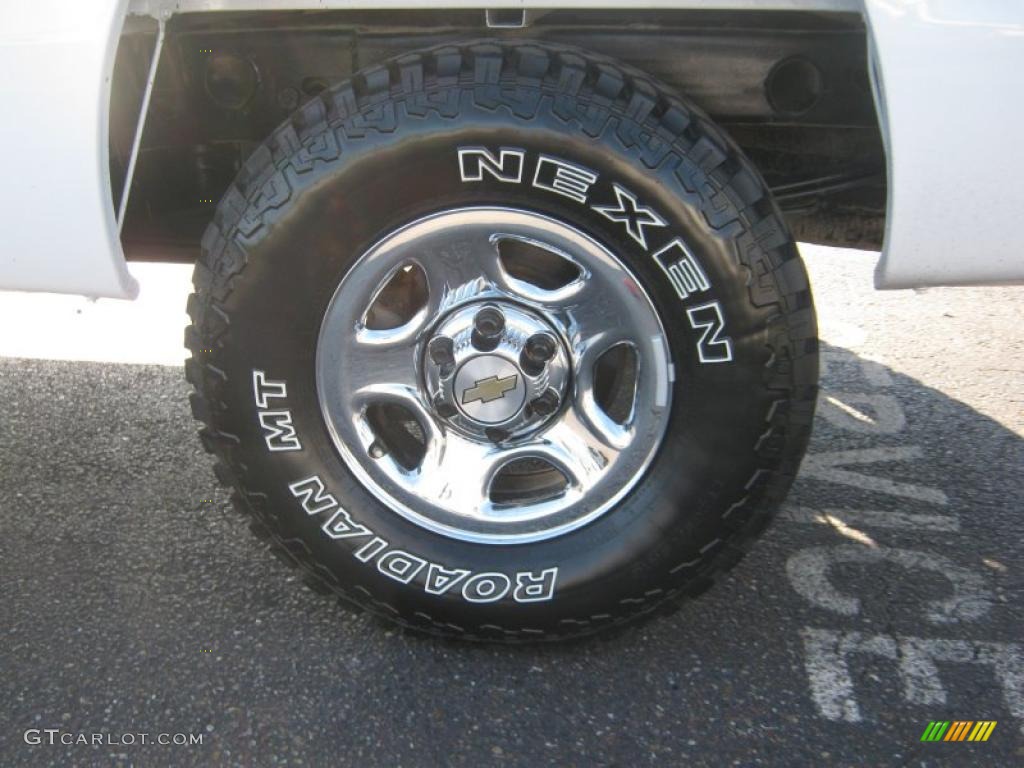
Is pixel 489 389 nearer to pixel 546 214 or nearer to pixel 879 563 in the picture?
pixel 546 214

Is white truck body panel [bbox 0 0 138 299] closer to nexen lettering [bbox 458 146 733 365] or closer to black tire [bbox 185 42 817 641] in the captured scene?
black tire [bbox 185 42 817 641]

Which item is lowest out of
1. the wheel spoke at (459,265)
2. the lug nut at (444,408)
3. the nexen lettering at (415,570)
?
the nexen lettering at (415,570)

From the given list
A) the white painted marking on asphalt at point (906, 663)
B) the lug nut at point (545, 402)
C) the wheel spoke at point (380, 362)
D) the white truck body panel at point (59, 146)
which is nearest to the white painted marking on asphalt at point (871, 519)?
the white painted marking on asphalt at point (906, 663)

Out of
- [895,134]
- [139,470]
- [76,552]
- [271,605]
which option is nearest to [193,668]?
[271,605]

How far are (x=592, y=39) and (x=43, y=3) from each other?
1054 mm

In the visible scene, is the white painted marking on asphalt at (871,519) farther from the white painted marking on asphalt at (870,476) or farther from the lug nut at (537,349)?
the lug nut at (537,349)

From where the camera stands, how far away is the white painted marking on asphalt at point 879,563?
2.42 metres

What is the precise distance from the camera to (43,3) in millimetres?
1832

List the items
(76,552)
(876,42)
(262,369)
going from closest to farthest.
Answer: (876,42) < (262,369) < (76,552)

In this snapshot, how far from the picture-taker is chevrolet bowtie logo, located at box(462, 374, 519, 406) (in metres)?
2.11

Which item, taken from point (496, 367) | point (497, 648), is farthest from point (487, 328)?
point (497, 648)

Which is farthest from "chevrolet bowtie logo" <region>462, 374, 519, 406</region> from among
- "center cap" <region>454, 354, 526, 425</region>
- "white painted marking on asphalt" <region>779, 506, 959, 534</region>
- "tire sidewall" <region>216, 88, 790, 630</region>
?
"white painted marking on asphalt" <region>779, 506, 959, 534</region>

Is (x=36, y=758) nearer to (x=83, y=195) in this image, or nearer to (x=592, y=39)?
(x=83, y=195)

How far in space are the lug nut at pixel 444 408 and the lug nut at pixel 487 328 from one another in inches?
5.5
